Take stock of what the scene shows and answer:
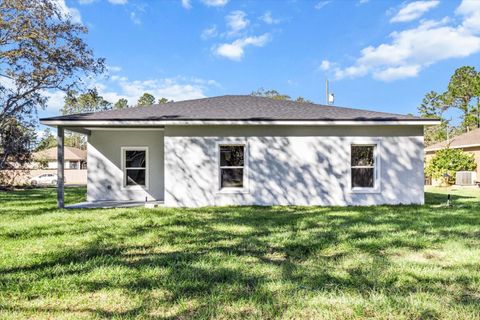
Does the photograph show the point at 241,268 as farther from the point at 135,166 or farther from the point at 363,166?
the point at 135,166

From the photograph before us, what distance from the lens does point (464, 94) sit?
118ft

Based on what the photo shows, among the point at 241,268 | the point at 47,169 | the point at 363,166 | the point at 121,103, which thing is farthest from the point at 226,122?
the point at 121,103

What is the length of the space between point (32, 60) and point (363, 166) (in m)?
17.6

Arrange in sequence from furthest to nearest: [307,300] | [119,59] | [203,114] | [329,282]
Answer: [119,59]
[203,114]
[329,282]
[307,300]

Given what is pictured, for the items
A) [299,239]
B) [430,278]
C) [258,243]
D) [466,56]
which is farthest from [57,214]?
[466,56]

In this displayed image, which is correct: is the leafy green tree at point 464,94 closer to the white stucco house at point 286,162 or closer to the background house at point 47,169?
the white stucco house at point 286,162

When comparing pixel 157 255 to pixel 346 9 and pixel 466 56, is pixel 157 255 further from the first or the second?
pixel 466 56

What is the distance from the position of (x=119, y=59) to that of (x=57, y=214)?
14.1 meters

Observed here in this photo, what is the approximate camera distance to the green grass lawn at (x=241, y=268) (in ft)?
9.73

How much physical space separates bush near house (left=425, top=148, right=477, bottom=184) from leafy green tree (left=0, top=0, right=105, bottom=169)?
2220cm

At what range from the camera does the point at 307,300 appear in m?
3.10

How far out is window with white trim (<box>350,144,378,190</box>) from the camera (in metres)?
10.4

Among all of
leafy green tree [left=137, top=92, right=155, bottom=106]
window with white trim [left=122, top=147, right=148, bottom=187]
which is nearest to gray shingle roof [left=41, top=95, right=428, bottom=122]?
window with white trim [left=122, top=147, right=148, bottom=187]

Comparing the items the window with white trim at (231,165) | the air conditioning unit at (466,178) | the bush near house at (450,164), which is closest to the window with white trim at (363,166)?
the window with white trim at (231,165)
